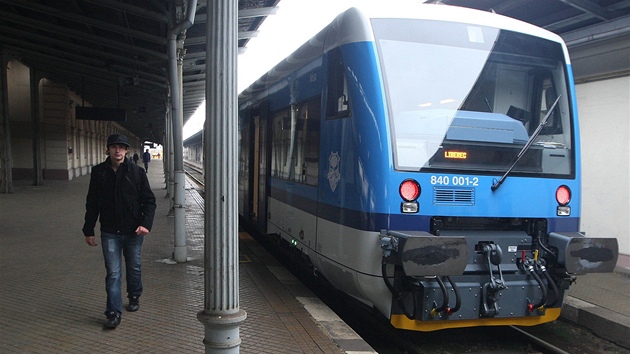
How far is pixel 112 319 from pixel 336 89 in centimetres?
319

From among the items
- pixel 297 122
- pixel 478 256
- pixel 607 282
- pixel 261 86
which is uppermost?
pixel 261 86

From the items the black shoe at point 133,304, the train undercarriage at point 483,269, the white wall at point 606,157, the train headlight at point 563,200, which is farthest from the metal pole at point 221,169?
the white wall at point 606,157

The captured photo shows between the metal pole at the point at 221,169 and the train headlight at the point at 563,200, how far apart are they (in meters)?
3.78

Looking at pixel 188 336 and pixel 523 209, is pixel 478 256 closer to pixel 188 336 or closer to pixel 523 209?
pixel 523 209

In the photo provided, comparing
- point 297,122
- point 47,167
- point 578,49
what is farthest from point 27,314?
point 47,167

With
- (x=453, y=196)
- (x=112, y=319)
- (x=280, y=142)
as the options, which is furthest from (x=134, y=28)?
(x=453, y=196)

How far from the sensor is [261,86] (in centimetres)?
943

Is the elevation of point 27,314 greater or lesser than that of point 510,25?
lesser

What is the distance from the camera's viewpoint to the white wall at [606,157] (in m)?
8.29

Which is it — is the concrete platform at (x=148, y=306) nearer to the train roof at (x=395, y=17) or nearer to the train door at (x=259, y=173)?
the train door at (x=259, y=173)

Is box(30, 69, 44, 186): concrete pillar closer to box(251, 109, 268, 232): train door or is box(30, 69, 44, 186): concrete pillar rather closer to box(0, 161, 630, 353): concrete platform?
box(0, 161, 630, 353): concrete platform

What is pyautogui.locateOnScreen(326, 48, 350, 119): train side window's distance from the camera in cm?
530

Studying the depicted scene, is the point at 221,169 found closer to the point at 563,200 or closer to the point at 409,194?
the point at 409,194

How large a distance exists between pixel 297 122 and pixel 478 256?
3065 millimetres
